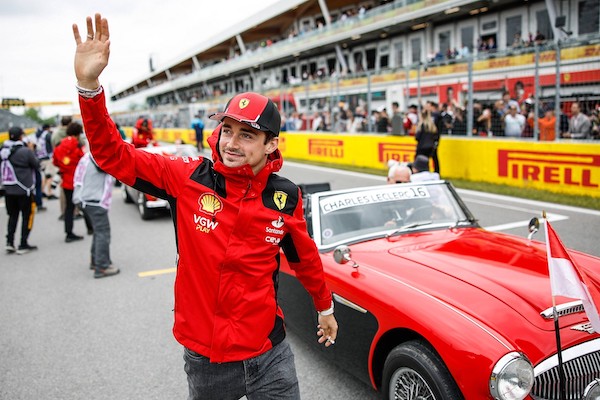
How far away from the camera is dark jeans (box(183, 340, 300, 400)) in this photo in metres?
2.12

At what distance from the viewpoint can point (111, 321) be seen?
16.3 feet

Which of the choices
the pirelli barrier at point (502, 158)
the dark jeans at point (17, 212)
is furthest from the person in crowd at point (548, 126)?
the dark jeans at point (17, 212)

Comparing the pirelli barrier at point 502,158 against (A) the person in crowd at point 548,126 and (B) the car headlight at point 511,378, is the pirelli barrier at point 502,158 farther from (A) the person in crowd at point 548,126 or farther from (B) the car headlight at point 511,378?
(B) the car headlight at point 511,378

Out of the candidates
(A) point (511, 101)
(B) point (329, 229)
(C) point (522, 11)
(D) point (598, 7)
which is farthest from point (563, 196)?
(C) point (522, 11)

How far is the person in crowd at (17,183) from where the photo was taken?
775 centimetres

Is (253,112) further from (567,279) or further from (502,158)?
(502,158)

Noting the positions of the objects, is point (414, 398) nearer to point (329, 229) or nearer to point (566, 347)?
point (566, 347)

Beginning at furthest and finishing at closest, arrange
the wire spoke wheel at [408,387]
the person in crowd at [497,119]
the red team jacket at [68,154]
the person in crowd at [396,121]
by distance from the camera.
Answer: the person in crowd at [396,121], the person in crowd at [497,119], the red team jacket at [68,154], the wire spoke wheel at [408,387]

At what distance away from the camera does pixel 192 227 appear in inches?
84.7

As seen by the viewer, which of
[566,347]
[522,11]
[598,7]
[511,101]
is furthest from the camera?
[522,11]

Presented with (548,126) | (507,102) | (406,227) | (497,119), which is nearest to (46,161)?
(497,119)

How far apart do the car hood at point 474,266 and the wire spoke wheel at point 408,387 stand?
1.44 feet

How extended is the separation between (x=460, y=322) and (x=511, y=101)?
33.9ft

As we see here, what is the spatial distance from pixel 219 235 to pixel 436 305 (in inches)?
50.8
